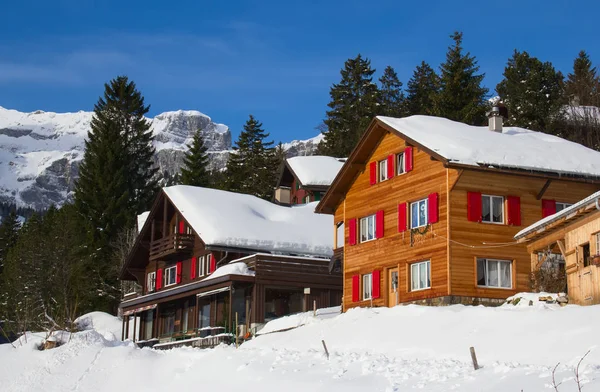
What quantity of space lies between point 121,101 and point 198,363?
5842 centimetres

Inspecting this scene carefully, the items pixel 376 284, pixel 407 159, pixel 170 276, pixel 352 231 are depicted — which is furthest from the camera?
pixel 170 276

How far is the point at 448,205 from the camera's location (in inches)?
1202

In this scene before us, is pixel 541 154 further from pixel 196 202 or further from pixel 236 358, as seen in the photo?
pixel 196 202

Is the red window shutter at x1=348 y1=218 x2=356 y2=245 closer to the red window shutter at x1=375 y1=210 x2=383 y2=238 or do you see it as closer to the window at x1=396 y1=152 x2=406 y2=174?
the red window shutter at x1=375 y1=210 x2=383 y2=238

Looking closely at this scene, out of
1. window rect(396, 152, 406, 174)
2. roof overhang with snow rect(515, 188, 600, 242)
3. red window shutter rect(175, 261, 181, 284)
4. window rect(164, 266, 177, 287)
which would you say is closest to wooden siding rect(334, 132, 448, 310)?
window rect(396, 152, 406, 174)

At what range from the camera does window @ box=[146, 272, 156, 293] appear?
4997 cm

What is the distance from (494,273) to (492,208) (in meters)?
2.38

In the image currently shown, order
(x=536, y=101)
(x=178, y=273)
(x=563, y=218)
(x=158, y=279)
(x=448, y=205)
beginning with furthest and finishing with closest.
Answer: (x=536, y=101), (x=158, y=279), (x=178, y=273), (x=448, y=205), (x=563, y=218)

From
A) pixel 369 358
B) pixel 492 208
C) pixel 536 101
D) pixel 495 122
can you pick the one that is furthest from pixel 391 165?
pixel 536 101

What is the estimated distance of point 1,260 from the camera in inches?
3083

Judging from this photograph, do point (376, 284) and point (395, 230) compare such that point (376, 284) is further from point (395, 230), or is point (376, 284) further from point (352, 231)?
point (352, 231)

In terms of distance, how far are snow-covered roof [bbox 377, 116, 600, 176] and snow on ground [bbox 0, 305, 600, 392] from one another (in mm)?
6044

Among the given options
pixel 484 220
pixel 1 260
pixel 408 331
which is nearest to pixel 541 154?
pixel 484 220

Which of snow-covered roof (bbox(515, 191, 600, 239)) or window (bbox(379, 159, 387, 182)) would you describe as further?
window (bbox(379, 159, 387, 182))
